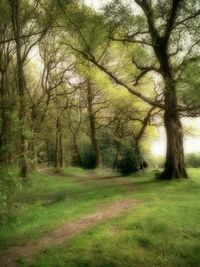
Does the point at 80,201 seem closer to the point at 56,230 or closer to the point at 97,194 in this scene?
the point at 97,194

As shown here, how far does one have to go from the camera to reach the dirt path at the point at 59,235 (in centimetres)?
1167

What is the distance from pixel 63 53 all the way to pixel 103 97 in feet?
21.5

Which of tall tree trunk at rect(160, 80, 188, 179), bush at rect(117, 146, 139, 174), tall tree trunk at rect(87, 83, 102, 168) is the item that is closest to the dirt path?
tall tree trunk at rect(160, 80, 188, 179)

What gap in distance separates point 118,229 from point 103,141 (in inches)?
1241

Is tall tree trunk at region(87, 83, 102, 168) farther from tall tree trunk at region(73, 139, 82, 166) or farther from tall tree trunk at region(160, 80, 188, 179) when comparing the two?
tall tree trunk at region(160, 80, 188, 179)

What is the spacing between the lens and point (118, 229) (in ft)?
44.4

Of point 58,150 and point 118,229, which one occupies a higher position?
point 58,150

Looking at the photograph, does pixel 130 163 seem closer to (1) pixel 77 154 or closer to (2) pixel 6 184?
(1) pixel 77 154

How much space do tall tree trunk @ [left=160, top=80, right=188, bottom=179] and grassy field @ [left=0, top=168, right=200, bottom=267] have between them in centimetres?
405

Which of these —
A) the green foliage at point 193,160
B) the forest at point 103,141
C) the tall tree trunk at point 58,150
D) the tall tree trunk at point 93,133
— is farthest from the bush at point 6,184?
the green foliage at point 193,160

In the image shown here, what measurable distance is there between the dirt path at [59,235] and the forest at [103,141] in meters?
0.04

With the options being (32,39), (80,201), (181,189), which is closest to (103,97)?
(32,39)

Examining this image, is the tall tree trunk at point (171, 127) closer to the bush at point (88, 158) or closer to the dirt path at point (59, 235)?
the dirt path at point (59, 235)

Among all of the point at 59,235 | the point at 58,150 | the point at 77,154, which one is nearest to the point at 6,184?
the point at 59,235
